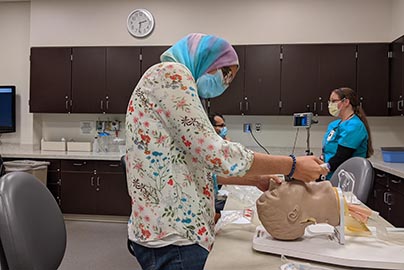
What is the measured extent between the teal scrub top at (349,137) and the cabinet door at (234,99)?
1.59 metres

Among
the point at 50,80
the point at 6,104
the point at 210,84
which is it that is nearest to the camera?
A: the point at 210,84

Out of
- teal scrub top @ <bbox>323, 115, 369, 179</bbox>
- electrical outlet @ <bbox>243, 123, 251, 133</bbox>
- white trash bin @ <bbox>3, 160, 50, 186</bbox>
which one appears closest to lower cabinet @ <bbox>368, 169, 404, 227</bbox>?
teal scrub top @ <bbox>323, 115, 369, 179</bbox>

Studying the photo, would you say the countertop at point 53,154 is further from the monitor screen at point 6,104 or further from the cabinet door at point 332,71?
the cabinet door at point 332,71

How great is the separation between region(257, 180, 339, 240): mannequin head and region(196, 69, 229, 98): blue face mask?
366 millimetres

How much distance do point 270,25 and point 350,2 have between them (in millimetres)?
990

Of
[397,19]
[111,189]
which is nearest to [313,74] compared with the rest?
[397,19]

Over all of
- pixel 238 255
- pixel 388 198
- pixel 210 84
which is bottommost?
pixel 388 198

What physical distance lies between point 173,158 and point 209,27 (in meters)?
4.10

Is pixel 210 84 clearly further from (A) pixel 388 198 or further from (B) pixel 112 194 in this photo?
(B) pixel 112 194

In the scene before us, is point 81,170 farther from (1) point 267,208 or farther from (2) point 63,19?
(1) point 267,208

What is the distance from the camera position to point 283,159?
1.10 metres

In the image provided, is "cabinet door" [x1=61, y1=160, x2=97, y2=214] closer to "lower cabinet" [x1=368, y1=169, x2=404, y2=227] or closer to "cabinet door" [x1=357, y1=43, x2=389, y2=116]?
"lower cabinet" [x1=368, y1=169, x2=404, y2=227]

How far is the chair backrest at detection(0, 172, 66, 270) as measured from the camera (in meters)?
1.10

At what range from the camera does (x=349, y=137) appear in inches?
119
